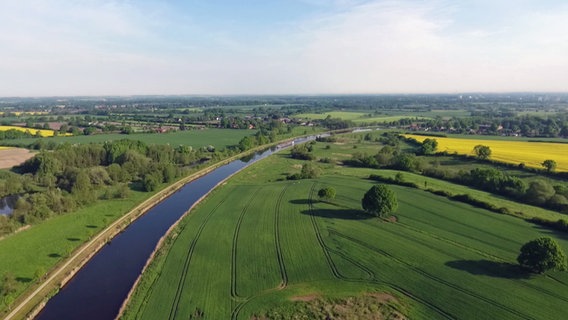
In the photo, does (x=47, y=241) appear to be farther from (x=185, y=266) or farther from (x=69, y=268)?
(x=185, y=266)

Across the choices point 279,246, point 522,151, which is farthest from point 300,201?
point 522,151

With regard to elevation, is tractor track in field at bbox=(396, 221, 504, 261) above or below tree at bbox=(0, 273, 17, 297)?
above

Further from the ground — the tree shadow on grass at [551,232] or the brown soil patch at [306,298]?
the tree shadow on grass at [551,232]

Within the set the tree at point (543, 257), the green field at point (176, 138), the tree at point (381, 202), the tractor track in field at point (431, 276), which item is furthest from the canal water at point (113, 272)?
the green field at point (176, 138)

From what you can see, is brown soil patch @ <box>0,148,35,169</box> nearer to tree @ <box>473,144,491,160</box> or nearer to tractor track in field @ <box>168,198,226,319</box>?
tractor track in field @ <box>168,198,226,319</box>

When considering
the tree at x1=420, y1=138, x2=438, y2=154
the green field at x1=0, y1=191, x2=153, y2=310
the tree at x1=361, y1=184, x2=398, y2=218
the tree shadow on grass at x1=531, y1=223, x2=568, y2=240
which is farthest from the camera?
the tree at x1=420, y1=138, x2=438, y2=154

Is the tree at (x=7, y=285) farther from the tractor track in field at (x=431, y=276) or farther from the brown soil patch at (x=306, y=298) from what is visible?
the tractor track in field at (x=431, y=276)

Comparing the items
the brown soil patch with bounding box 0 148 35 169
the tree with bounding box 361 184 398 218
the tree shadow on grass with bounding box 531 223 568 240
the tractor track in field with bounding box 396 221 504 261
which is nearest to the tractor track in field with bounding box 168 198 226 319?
the tree with bounding box 361 184 398 218

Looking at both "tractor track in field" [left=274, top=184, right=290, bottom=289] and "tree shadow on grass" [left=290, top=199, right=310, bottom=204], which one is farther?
"tree shadow on grass" [left=290, top=199, right=310, bottom=204]

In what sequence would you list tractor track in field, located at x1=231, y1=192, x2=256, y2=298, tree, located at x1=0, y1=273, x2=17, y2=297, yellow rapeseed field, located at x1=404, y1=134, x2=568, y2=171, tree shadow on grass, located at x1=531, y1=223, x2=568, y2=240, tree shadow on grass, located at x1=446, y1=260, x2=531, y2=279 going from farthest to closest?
yellow rapeseed field, located at x1=404, y1=134, x2=568, y2=171, tree shadow on grass, located at x1=531, y1=223, x2=568, y2=240, tree shadow on grass, located at x1=446, y1=260, x2=531, y2=279, tractor track in field, located at x1=231, y1=192, x2=256, y2=298, tree, located at x1=0, y1=273, x2=17, y2=297
